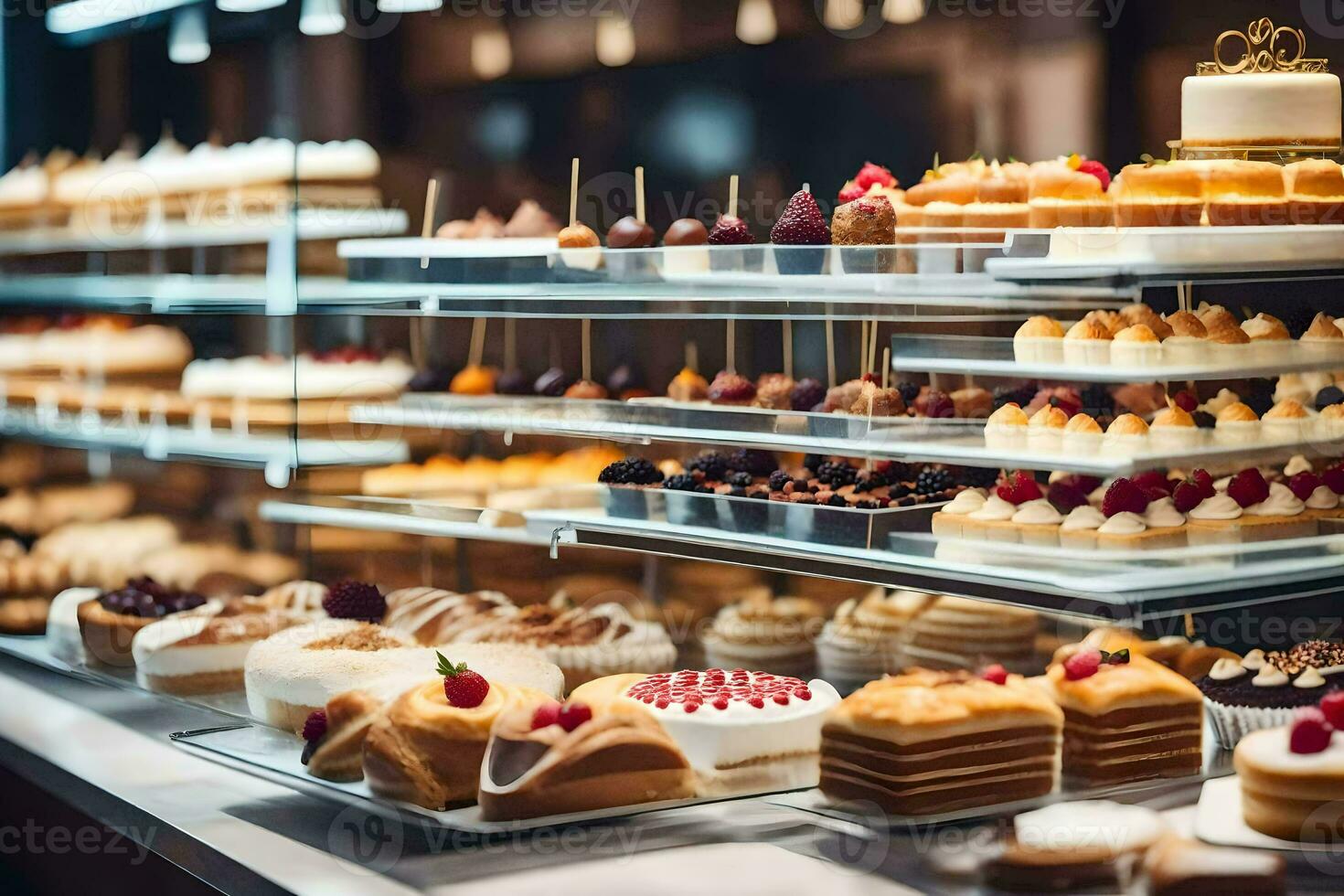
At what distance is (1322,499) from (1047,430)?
622mm

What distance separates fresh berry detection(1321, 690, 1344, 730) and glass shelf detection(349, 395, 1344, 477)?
1.72ft

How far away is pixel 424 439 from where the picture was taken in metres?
5.64

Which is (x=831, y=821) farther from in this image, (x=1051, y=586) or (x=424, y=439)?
(x=424, y=439)

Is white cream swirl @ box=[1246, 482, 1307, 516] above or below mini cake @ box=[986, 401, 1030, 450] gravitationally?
below

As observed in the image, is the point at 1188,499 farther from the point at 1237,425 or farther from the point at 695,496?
the point at 695,496

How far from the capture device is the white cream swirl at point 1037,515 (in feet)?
11.6

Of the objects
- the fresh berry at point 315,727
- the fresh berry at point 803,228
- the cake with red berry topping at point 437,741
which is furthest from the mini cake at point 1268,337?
the fresh berry at point 315,727

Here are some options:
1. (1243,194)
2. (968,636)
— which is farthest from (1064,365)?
(968,636)

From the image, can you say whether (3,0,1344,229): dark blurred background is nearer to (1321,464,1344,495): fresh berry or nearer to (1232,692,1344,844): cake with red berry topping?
(1321,464,1344,495): fresh berry

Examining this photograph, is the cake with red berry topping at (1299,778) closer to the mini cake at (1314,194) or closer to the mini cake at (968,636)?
the mini cake at (1314,194)

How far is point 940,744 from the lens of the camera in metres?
3.28

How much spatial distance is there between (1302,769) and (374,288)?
3.04 metres

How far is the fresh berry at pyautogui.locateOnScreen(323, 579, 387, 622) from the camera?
484 cm

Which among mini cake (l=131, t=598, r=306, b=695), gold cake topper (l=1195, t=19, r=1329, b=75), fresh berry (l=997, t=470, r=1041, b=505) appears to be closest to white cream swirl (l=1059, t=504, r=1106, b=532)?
fresh berry (l=997, t=470, r=1041, b=505)
